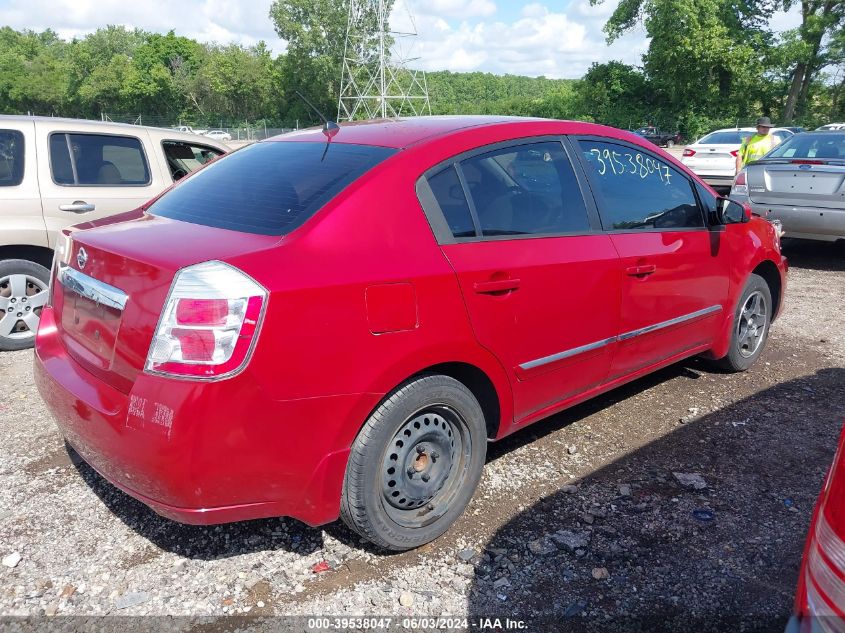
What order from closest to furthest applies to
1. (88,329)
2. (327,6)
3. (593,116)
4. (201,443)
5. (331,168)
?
(201,443), (88,329), (331,168), (593,116), (327,6)

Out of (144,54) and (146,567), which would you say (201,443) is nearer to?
(146,567)

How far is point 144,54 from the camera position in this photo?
86500 millimetres

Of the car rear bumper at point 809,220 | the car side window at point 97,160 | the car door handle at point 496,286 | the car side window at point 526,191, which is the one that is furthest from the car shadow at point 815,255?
the car side window at point 97,160

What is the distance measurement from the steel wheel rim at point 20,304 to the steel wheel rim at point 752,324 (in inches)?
206

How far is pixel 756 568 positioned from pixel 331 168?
7.92 ft

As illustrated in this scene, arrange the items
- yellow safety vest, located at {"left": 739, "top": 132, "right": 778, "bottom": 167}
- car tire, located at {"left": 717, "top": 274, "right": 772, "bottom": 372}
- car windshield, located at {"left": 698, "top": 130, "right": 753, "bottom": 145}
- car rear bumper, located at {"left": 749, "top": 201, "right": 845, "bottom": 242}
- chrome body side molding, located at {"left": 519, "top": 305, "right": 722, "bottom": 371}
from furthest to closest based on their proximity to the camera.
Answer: car windshield, located at {"left": 698, "top": 130, "right": 753, "bottom": 145}
yellow safety vest, located at {"left": 739, "top": 132, "right": 778, "bottom": 167}
car rear bumper, located at {"left": 749, "top": 201, "right": 845, "bottom": 242}
car tire, located at {"left": 717, "top": 274, "right": 772, "bottom": 372}
chrome body side molding, located at {"left": 519, "top": 305, "right": 722, "bottom": 371}

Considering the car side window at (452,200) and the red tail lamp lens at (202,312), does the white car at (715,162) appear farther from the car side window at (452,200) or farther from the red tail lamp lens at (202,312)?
the red tail lamp lens at (202,312)

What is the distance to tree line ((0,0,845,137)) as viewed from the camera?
41750mm

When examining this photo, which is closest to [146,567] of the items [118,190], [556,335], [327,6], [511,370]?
[511,370]

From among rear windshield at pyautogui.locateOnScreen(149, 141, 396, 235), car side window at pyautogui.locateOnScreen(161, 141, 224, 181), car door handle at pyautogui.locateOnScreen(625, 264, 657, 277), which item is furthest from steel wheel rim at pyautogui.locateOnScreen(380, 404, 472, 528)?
car side window at pyautogui.locateOnScreen(161, 141, 224, 181)

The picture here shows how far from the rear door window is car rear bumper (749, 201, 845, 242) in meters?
7.72

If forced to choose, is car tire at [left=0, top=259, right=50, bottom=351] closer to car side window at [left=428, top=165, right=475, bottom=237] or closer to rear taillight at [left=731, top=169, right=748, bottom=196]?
car side window at [left=428, top=165, right=475, bottom=237]

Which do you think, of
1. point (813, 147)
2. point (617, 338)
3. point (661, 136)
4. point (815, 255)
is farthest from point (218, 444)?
point (661, 136)

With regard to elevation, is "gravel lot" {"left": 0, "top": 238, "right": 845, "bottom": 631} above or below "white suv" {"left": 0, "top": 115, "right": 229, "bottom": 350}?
below
